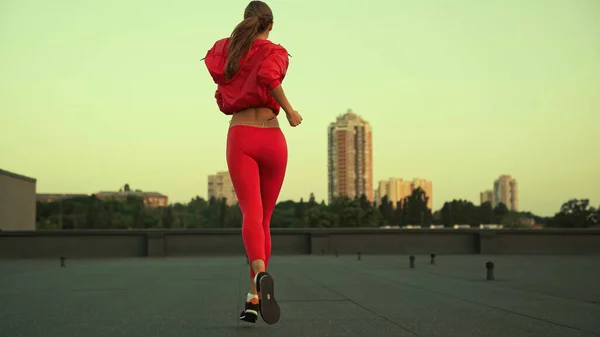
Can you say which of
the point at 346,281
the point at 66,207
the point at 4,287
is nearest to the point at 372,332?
the point at 346,281

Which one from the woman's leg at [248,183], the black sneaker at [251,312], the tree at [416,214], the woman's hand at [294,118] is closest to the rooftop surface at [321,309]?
the black sneaker at [251,312]

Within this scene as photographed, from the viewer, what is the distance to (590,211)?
140 m

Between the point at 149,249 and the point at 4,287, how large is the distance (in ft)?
57.1

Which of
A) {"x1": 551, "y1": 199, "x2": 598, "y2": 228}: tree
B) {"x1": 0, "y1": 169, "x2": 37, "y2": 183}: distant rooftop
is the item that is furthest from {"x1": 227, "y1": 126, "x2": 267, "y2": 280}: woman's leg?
{"x1": 551, "y1": 199, "x2": 598, "y2": 228}: tree

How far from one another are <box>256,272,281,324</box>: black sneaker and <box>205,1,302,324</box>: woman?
278 mm

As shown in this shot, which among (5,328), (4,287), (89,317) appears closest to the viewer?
(5,328)

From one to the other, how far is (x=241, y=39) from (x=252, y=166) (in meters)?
0.85

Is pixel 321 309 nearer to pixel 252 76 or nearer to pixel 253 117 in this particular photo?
pixel 253 117

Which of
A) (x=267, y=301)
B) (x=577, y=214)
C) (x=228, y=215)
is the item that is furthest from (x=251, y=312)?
(x=228, y=215)

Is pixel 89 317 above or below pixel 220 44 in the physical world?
below

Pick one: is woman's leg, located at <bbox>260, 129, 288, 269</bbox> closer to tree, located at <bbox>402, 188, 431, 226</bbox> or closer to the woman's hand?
the woman's hand

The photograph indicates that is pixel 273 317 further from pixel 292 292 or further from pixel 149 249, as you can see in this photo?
pixel 149 249

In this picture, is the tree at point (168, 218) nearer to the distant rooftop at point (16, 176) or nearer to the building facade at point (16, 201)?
the building facade at point (16, 201)

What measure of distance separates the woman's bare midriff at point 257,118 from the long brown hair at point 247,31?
10.7 inches
